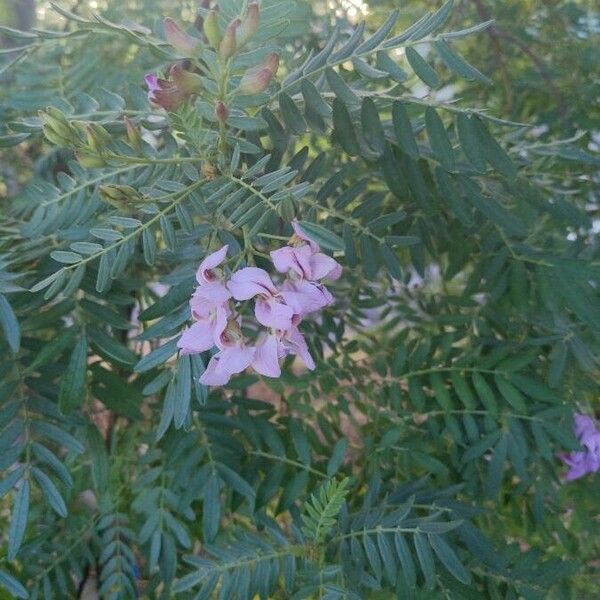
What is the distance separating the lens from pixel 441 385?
85 cm

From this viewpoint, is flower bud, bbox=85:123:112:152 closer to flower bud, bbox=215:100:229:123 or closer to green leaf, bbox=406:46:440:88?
flower bud, bbox=215:100:229:123

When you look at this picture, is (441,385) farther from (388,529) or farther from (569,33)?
(569,33)

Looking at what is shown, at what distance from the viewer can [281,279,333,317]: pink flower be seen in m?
0.55

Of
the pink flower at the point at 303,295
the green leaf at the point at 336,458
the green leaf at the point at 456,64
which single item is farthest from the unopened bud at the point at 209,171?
the green leaf at the point at 336,458

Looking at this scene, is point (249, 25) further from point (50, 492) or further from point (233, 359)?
point (50, 492)

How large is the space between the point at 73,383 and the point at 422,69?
390mm

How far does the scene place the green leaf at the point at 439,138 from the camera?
28.0 inches

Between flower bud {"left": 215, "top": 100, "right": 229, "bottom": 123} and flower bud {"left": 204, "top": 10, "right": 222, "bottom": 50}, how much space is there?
0.13ft

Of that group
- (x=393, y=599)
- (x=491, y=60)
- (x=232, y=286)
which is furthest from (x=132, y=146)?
(x=491, y=60)

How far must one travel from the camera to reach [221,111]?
21.7 inches

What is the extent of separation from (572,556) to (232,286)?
23.4 inches

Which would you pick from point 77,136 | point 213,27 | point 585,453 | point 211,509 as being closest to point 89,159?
point 77,136

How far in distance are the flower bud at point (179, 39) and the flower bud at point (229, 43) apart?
0.12ft

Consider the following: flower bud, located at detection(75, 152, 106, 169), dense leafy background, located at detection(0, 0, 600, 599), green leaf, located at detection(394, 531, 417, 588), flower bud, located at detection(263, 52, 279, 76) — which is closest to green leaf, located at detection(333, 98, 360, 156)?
dense leafy background, located at detection(0, 0, 600, 599)
